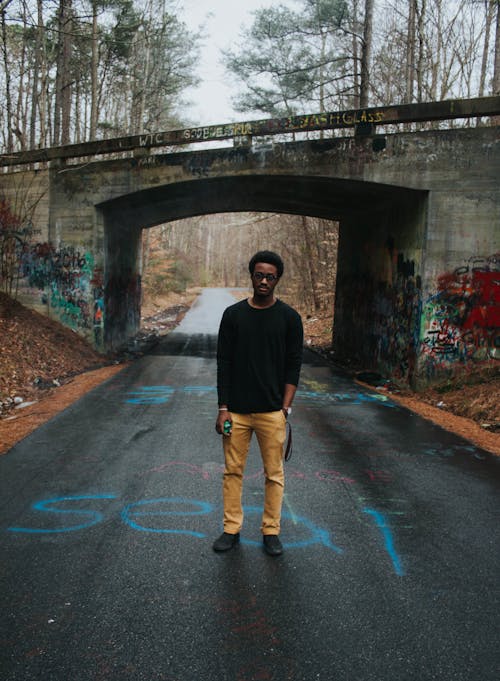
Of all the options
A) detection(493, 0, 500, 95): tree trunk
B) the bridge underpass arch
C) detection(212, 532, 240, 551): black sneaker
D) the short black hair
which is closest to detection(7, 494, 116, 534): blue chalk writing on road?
detection(212, 532, 240, 551): black sneaker

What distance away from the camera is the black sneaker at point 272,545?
142 inches

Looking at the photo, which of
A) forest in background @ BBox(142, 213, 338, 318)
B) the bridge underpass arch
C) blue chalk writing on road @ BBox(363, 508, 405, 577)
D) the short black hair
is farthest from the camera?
forest in background @ BBox(142, 213, 338, 318)

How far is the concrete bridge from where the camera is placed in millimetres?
10312

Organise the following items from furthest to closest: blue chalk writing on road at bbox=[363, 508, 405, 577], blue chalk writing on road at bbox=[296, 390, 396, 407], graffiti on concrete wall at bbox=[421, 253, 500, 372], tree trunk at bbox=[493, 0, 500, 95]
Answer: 1. tree trunk at bbox=[493, 0, 500, 95]
2. graffiti on concrete wall at bbox=[421, 253, 500, 372]
3. blue chalk writing on road at bbox=[296, 390, 396, 407]
4. blue chalk writing on road at bbox=[363, 508, 405, 577]

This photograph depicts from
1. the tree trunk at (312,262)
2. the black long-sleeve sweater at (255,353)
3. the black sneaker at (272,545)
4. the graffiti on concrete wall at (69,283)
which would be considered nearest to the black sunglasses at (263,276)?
the black long-sleeve sweater at (255,353)

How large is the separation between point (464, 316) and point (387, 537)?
24.4 ft

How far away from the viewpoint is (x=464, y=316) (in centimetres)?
1034

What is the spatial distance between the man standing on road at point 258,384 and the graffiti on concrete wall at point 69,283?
1088cm

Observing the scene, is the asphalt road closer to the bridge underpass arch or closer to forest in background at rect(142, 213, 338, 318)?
the bridge underpass arch

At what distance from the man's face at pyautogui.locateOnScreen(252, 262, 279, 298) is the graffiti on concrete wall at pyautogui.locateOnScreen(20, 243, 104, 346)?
1098 cm

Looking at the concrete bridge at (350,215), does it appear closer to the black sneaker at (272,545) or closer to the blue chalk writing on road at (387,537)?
the blue chalk writing on road at (387,537)

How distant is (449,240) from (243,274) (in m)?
63.3

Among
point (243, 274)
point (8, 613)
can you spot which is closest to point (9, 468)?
point (8, 613)

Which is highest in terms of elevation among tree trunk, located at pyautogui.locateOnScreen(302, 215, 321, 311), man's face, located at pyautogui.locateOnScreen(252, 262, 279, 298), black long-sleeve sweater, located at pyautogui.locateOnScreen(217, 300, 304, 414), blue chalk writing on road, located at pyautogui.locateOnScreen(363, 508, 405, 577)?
tree trunk, located at pyautogui.locateOnScreen(302, 215, 321, 311)
